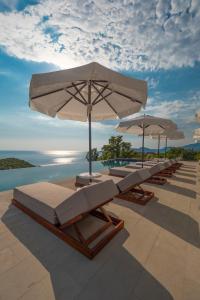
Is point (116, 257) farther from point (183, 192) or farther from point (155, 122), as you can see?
point (155, 122)

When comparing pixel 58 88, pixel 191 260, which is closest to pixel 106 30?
pixel 58 88

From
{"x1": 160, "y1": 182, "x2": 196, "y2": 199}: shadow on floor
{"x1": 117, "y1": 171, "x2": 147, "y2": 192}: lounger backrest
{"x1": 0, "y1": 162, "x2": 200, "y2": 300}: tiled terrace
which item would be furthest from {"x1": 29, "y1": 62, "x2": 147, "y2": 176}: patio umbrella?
{"x1": 160, "y1": 182, "x2": 196, "y2": 199}: shadow on floor

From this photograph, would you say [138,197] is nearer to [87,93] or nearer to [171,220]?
[171,220]

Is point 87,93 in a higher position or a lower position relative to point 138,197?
higher

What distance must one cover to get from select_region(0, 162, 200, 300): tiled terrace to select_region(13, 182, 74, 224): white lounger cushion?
28 centimetres

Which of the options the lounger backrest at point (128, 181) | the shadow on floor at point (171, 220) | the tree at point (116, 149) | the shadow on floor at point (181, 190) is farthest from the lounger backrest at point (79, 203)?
the tree at point (116, 149)

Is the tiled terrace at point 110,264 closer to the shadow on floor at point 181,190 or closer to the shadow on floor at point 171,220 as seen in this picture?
the shadow on floor at point 171,220

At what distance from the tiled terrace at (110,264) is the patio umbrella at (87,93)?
5.79 feet

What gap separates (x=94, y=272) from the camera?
153 centimetres

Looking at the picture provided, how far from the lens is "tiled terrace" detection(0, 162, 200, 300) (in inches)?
52.0

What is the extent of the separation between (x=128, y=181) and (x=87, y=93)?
272 cm

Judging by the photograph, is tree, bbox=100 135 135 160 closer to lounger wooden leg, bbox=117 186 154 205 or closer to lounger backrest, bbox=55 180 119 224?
lounger wooden leg, bbox=117 186 154 205

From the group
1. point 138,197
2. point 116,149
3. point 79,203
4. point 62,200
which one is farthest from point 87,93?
point 116,149

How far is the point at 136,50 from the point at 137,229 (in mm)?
5880
